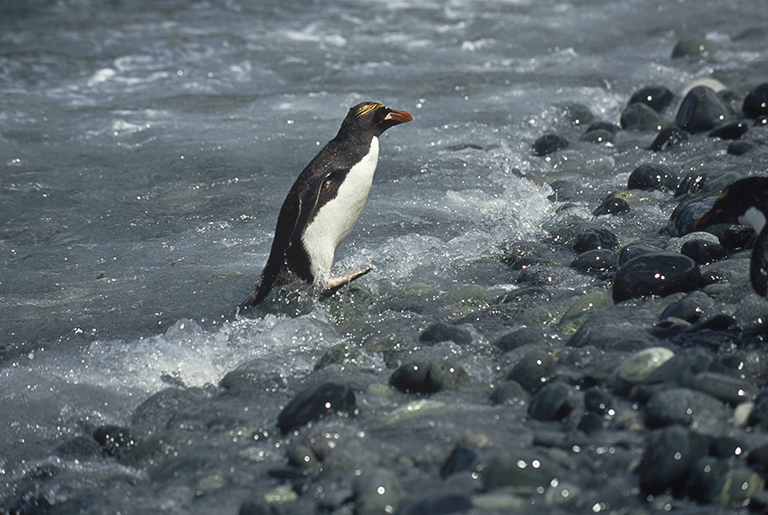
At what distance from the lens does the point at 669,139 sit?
6.20 meters

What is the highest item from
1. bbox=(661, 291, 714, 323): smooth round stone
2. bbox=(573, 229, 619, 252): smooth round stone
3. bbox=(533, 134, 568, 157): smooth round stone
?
bbox=(533, 134, 568, 157): smooth round stone

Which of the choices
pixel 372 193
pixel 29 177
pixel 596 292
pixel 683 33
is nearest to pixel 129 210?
pixel 29 177

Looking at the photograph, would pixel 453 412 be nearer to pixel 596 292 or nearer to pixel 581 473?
pixel 581 473

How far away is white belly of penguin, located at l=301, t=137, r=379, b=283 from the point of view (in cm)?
407

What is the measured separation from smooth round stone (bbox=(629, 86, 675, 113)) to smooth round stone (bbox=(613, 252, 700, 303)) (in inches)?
173

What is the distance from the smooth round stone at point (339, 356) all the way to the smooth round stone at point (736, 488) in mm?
1662

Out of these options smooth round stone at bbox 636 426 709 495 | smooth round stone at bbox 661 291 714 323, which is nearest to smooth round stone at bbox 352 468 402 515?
smooth round stone at bbox 636 426 709 495

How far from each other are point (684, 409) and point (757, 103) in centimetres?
509

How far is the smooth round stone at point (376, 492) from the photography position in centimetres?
215

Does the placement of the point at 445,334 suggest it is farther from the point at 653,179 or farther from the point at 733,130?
the point at 733,130

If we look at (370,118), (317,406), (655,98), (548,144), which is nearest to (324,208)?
(370,118)

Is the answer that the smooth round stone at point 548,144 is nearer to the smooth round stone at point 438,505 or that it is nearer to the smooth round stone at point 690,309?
the smooth round stone at point 690,309

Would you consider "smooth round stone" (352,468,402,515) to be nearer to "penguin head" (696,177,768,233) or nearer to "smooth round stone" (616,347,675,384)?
"smooth round stone" (616,347,675,384)

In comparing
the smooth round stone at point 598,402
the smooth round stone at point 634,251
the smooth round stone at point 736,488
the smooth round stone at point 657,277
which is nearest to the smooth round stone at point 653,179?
the smooth round stone at point 634,251
